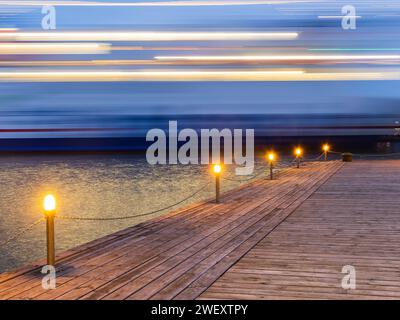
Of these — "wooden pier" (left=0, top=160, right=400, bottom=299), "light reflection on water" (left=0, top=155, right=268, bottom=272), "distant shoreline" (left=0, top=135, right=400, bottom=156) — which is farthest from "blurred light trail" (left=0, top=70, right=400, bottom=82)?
"wooden pier" (left=0, top=160, right=400, bottom=299)

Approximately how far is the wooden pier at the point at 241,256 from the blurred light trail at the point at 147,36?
23.1 metres

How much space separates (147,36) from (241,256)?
2966cm

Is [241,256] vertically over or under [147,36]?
under

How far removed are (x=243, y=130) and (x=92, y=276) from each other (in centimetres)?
3604

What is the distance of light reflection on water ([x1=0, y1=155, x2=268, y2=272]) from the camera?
489 inches

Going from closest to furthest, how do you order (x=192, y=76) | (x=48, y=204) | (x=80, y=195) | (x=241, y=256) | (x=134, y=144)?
(x=48, y=204) < (x=241, y=256) < (x=80, y=195) < (x=192, y=76) < (x=134, y=144)

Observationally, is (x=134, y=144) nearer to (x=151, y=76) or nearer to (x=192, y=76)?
(x=151, y=76)

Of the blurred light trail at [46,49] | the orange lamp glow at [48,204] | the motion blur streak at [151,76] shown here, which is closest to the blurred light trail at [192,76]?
the motion blur streak at [151,76]

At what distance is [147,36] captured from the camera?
33562 mm

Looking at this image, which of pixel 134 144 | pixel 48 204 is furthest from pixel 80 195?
pixel 134 144

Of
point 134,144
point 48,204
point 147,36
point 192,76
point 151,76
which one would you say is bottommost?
point 134,144

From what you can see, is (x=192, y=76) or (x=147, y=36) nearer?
(x=192, y=76)

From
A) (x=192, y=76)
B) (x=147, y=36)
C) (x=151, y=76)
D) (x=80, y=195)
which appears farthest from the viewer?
(x=147, y=36)

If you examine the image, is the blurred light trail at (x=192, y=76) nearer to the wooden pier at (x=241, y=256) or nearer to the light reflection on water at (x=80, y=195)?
the light reflection on water at (x=80, y=195)
